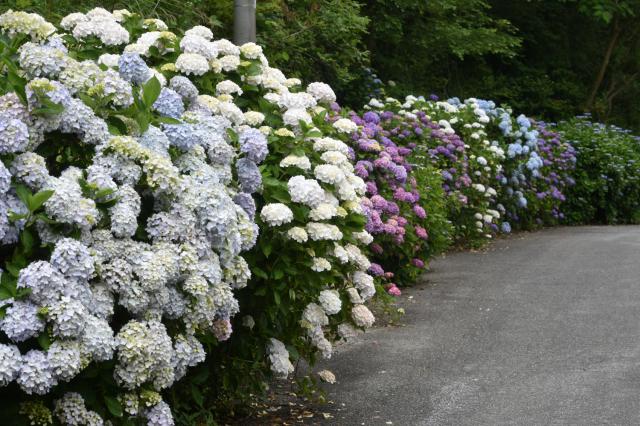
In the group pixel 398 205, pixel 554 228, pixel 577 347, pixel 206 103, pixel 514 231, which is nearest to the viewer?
pixel 206 103

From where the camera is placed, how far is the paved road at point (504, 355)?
5414 millimetres

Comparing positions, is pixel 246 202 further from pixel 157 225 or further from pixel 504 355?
pixel 504 355

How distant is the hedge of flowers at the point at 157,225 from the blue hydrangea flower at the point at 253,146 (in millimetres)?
11

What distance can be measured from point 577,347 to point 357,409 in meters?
2.08

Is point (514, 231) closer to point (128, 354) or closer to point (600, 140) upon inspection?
point (600, 140)

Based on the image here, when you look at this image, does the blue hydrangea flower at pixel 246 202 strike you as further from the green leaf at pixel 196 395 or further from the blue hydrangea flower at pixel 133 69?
the green leaf at pixel 196 395

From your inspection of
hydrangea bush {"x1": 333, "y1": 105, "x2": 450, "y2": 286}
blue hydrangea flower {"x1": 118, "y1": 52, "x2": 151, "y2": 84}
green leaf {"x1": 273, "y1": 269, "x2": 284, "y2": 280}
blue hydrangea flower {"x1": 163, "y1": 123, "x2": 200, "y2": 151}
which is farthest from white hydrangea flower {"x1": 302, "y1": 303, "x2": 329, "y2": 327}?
hydrangea bush {"x1": 333, "y1": 105, "x2": 450, "y2": 286}

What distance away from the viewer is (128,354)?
363 centimetres

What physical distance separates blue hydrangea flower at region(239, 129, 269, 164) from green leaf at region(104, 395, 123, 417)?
154 cm

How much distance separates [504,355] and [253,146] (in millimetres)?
2729

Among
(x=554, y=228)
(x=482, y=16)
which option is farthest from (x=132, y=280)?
(x=482, y=16)

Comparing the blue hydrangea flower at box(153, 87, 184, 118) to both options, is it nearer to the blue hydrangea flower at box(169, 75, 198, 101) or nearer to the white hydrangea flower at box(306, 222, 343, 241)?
the blue hydrangea flower at box(169, 75, 198, 101)

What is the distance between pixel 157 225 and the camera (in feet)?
13.0

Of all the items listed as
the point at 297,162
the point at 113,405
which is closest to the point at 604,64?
the point at 297,162
